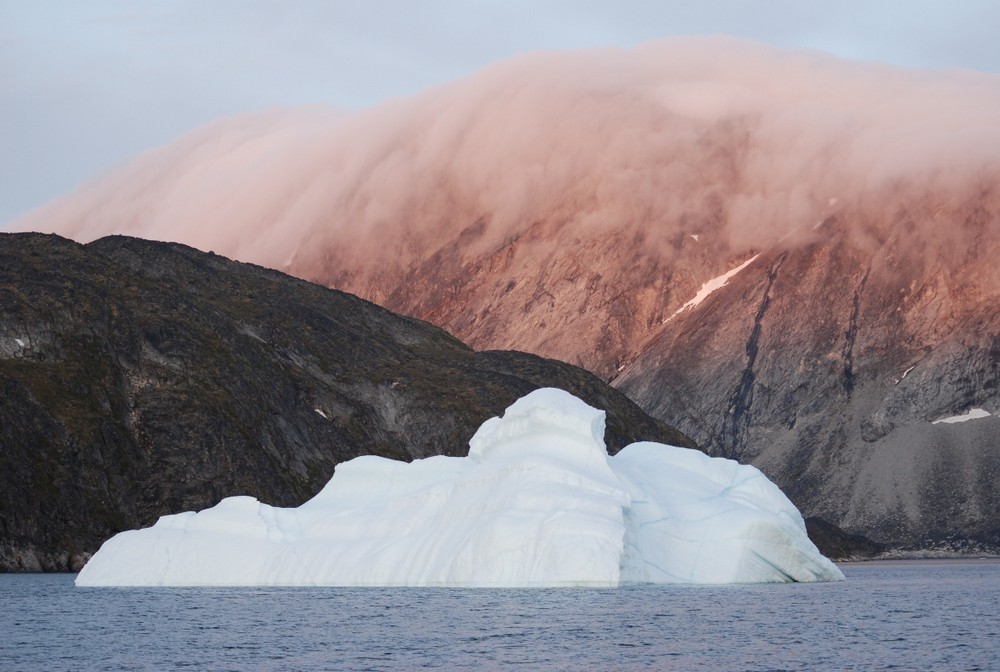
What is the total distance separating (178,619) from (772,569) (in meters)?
37.1

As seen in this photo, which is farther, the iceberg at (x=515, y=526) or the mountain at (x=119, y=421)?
the mountain at (x=119, y=421)

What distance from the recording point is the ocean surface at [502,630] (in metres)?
49.2

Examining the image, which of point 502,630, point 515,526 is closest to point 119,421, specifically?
point 515,526

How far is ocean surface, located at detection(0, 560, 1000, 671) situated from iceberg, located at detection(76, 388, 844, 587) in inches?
58.9

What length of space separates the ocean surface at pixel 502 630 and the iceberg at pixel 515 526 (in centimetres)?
150

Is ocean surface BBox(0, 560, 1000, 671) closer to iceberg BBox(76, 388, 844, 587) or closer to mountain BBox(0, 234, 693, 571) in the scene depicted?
iceberg BBox(76, 388, 844, 587)

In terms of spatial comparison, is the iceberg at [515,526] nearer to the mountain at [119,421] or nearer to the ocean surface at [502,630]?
the ocean surface at [502,630]

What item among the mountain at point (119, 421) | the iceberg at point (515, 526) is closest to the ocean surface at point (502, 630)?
the iceberg at point (515, 526)

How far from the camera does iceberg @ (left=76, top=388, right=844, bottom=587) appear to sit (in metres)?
74.0

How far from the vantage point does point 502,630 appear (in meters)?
57.1

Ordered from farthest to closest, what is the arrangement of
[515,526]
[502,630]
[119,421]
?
[119,421], [515,526], [502,630]

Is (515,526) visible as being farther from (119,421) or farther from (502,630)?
(119,421)

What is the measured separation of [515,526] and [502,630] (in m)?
17.1

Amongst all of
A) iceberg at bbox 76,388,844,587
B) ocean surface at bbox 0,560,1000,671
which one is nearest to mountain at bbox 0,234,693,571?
iceberg at bbox 76,388,844,587
